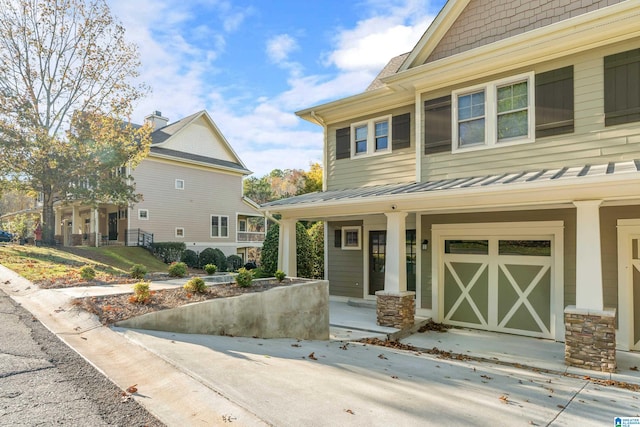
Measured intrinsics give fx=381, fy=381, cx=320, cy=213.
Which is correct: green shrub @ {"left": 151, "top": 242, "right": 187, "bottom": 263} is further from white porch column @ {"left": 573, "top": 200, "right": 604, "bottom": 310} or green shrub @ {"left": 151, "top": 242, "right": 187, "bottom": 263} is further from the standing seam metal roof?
white porch column @ {"left": 573, "top": 200, "right": 604, "bottom": 310}

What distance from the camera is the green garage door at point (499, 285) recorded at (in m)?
8.62

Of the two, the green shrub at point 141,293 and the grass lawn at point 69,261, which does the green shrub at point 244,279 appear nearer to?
the green shrub at point 141,293

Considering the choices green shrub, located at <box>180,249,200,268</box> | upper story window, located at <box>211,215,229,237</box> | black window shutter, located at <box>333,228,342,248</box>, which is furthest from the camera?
upper story window, located at <box>211,215,229,237</box>

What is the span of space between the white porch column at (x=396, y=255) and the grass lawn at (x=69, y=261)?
6.77 metres

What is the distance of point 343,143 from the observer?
11477 millimetres

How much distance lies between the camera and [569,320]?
632 centimetres

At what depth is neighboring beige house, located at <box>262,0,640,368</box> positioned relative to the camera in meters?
6.88

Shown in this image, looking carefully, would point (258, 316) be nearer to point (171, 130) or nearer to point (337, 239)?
point (337, 239)

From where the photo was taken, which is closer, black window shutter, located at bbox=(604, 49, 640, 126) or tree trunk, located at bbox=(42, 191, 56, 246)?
black window shutter, located at bbox=(604, 49, 640, 126)

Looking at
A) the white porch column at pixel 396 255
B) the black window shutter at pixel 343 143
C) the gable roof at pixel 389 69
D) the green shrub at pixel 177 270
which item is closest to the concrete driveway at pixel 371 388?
the white porch column at pixel 396 255

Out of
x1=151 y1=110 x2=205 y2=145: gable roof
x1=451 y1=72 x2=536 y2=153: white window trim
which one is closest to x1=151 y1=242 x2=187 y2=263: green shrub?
x1=151 y1=110 x2=205 y2=145: gable roof

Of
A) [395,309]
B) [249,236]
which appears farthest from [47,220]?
[395,309]

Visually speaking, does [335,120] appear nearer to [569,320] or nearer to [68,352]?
[569,320]

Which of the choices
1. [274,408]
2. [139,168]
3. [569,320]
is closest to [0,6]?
[139,168]
